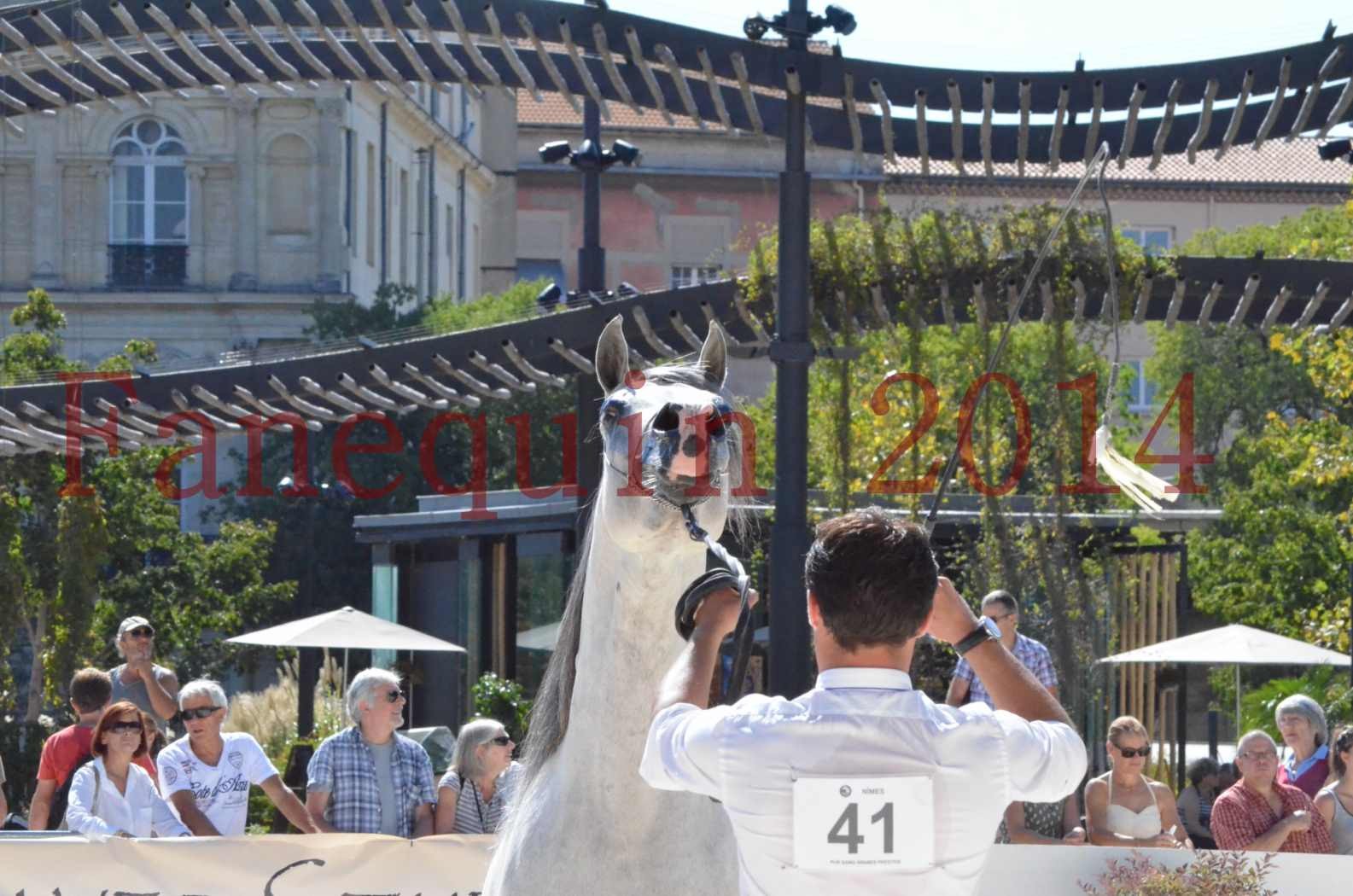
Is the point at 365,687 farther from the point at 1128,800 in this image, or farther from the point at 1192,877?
the point at 1192,877

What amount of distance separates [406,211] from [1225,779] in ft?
157

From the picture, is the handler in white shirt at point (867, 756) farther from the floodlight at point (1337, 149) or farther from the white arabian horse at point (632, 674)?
the floodlight at point (1337, 149)

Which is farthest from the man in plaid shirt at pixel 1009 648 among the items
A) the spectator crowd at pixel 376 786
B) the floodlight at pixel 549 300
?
the floodlight at pixel 549 300

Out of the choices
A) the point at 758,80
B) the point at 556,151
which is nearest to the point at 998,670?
the point at 758,80

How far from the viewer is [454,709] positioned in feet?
72.2

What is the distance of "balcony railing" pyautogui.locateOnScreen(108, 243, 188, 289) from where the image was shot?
51844mm

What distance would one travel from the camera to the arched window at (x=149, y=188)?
170ft

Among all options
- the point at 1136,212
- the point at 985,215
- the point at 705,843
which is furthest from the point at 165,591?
the point at 1136,212

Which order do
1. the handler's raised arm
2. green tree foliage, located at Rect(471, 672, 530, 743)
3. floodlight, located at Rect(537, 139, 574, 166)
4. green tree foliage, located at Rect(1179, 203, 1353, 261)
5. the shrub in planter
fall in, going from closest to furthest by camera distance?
the handler's raised arm, the shrub in planter, green tree foliage, located at Rect(471, 672, 530, 743), floodlight, located at Rect(537, 139, 574, 166), green tree foliage, located at Rect(1179, 203, 1353, 261)

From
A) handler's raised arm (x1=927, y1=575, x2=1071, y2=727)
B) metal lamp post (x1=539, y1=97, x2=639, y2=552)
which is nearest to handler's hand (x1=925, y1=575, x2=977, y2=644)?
handler's raised arm (x1=927, y1=575, x2=1071, y2=727)

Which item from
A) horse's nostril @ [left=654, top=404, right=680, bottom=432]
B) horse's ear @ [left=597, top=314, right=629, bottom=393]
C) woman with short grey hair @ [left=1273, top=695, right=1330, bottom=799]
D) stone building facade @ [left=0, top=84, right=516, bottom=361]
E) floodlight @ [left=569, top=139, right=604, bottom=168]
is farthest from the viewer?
stone building facade @ [left=0, top=84, right=516, bottom=361]

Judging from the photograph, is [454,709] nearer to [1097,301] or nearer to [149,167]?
[1097,301]

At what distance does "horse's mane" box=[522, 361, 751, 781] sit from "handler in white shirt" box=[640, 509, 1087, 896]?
4.22 feet

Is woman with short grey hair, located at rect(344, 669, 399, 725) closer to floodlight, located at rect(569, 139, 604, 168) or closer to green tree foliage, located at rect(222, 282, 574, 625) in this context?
floodlight, located at rect(569, 139, 604, 168)
